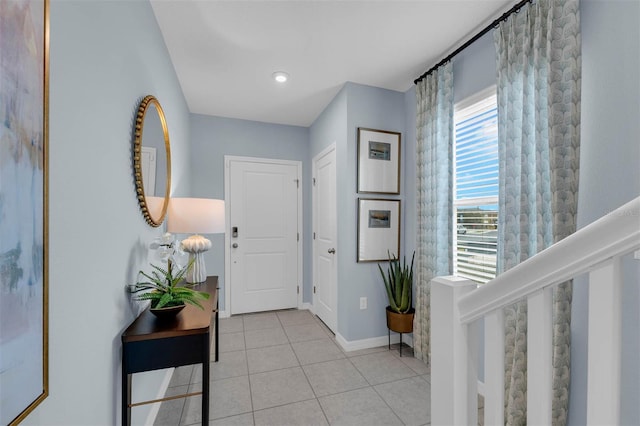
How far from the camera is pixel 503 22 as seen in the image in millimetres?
1733

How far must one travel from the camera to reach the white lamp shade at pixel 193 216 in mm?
1975

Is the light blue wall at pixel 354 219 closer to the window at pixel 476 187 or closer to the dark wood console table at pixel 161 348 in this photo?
the window at pixel 476 187

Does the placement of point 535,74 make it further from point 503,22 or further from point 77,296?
point 77,296

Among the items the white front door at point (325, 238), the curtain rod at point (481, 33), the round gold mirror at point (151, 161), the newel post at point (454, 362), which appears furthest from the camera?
the white front door at point (325, 238)

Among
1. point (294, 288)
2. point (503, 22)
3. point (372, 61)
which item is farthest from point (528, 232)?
point (294, 288)

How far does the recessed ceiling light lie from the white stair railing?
235cm

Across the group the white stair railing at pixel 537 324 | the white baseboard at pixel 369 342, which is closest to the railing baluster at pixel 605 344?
the white stair railing at pixel 537 324

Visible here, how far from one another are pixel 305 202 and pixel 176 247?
2.39 m

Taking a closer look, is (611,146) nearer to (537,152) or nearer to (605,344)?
(537,152)

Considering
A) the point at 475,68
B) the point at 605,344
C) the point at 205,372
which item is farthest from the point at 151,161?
the point at 475,68

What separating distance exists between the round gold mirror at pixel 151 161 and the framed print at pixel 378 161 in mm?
1689

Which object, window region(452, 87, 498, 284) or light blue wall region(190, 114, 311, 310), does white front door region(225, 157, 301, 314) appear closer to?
light blue wall region(190, 114, 311, 310)

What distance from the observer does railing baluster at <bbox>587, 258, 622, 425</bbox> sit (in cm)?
44

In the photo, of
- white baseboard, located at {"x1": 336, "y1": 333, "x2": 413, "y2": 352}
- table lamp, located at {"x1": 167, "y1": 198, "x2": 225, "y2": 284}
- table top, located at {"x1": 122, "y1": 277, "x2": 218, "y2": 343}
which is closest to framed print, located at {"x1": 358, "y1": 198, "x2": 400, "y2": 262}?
white baseboard, located at {"x1": 336, "y1": 333, "x2": 413, "y2": 352}
